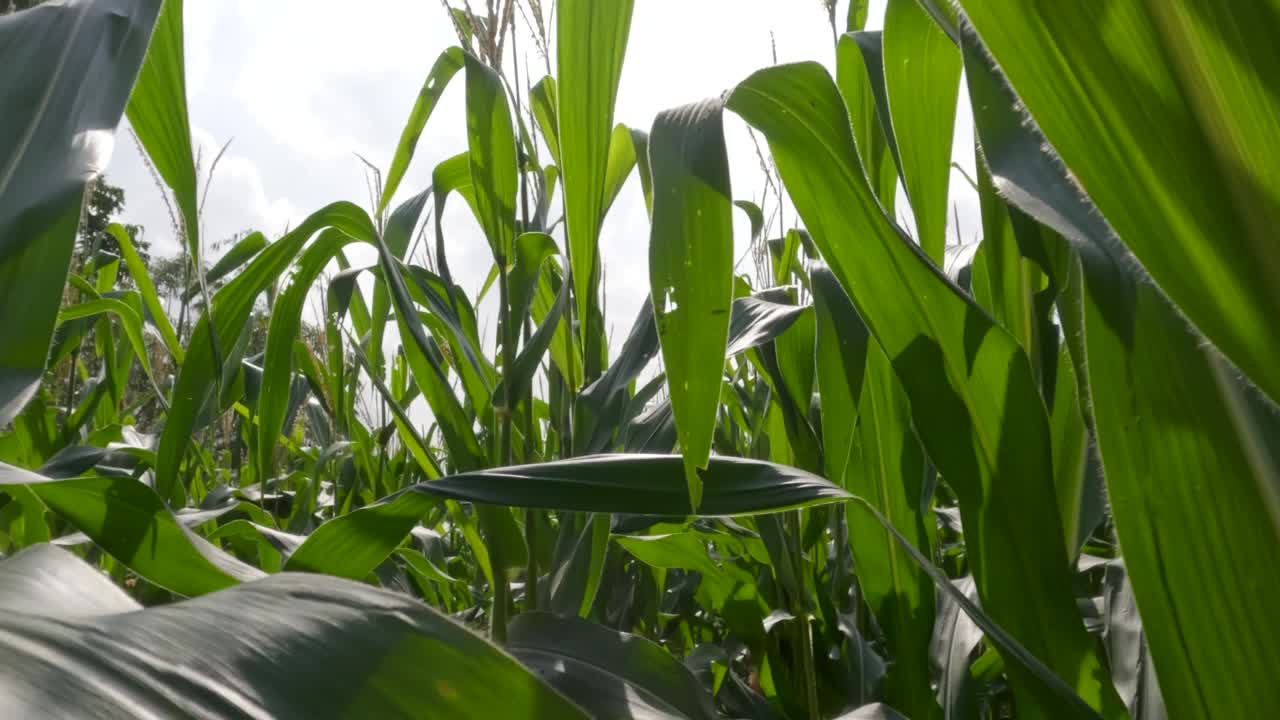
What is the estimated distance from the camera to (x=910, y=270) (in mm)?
486

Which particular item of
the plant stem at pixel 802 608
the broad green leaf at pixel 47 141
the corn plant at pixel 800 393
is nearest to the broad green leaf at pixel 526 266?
the corn plant at pixel 800 393

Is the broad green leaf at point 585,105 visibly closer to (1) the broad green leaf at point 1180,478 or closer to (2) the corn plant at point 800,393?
(2) the corn plant at point 800,393

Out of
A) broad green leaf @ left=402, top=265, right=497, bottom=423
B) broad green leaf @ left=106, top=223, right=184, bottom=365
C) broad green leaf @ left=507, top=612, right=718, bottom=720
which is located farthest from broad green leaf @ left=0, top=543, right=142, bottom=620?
broad green leaf @ left=106, top=223, right=184, bottom=365

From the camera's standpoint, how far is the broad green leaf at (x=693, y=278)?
36 cm

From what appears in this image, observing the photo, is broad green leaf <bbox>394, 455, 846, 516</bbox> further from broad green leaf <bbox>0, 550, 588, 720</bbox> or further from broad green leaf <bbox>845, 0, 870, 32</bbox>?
broad green leaf <bbox>845, 0, 870, 32</bbox>

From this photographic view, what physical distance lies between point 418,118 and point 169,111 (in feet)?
1.23

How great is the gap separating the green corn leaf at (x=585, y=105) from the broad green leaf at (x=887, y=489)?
18 cm

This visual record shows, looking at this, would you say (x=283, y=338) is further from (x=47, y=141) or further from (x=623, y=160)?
(x=47, y=141)

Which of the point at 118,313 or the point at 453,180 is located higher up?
the point at 453,180

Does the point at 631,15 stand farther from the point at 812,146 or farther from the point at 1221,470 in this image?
the point at 1221,470

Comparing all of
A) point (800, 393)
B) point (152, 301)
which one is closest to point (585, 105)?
point (800, 393)

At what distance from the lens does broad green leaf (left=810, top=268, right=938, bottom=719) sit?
648 mm

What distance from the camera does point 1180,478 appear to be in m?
0.37

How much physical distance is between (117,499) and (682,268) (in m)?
0.34
